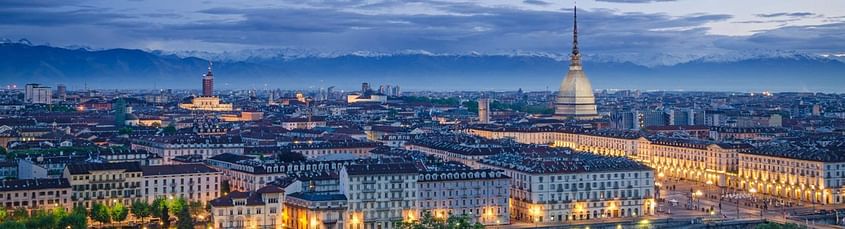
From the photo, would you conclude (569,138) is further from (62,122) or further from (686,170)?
(62,122)

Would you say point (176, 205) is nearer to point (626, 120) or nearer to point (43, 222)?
point (43, 222)

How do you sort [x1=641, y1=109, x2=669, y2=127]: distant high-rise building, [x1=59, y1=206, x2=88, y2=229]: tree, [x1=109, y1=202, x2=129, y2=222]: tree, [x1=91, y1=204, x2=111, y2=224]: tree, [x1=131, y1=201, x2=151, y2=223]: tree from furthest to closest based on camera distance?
[x1=641, y1=109, x2=669, y2=127]: distant high-rise building, [x1=131, y1=201, x2=151, y2=223]: tree, [x1=109, y1=202, x2=129, y2=222]: tree, [x1=91, y1=204, x2=111, y2=224]: tree, [x1=59, y1=206, x2=88, y2=229]: tree

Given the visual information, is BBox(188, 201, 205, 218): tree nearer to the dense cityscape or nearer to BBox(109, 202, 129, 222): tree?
the dense cityscape

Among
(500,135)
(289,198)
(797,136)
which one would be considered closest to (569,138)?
(500,135)

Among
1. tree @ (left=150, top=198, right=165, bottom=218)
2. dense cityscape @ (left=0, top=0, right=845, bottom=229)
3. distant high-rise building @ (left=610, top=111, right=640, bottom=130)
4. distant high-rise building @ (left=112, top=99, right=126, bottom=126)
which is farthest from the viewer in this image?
distant high-rise building @ (left=610, top=111, right=640, bottom=130)

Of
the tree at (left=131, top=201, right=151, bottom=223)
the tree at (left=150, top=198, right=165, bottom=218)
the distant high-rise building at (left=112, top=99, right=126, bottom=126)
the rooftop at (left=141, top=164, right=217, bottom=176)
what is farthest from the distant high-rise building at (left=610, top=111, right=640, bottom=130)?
the tree at (left=131, top=201, right=151, bottom=223)

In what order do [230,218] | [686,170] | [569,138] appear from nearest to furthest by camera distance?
[230,218] → [686,170] → [569,138]

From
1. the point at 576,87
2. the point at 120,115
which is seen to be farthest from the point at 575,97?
the point at 120,115
